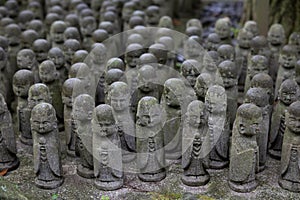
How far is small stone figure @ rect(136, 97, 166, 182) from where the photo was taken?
4.61 metres

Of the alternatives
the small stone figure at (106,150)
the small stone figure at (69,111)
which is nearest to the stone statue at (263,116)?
the small stone figure at (106,150)

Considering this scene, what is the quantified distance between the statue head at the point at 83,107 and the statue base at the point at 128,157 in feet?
1.66

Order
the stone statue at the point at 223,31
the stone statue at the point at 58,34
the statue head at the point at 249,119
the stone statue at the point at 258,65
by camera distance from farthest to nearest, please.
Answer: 1. the stone statue at the point at 223,31
2. the stone statue at the point at 58,34
3. the stone statue at the point at 258,65
4. the statue head at the point at 249,119

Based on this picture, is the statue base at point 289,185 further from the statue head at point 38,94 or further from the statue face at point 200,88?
the statue head at point 38,94

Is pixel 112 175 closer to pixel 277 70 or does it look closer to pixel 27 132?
pixel 27 132

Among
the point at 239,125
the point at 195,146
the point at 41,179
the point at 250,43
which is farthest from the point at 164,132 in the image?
the point at 250,43

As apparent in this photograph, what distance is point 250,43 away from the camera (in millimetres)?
6199

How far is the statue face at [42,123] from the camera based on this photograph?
14.8ft

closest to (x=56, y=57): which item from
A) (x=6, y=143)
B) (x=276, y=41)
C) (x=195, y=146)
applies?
(x=6, y=143)

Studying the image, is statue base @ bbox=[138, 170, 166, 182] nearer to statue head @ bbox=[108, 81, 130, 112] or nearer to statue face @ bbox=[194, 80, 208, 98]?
statue head @ bbox=[108, 81, 130, 112]

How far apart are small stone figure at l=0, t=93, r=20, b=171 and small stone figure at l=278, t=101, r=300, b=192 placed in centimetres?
237

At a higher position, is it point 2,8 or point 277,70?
point 2,8

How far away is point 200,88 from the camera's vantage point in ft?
16.7

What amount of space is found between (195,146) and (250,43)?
1991mm
